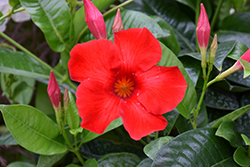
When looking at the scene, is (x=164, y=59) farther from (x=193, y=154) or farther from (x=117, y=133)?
(x=117, y=133)

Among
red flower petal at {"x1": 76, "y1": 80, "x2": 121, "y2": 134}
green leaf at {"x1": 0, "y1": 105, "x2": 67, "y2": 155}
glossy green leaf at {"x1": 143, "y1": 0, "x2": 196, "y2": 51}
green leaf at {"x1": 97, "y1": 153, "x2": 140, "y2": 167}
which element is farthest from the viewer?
glossy green leaf at {"x1": 143, "y1": 0, "x2": 196, "y2": 51}

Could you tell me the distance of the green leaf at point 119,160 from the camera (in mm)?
660

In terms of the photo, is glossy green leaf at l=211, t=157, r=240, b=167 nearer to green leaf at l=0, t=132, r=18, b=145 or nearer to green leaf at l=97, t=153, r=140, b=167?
green leaf at l=97, t=153, r=140, b=167

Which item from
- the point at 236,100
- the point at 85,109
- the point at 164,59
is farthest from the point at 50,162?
the point at 236,100

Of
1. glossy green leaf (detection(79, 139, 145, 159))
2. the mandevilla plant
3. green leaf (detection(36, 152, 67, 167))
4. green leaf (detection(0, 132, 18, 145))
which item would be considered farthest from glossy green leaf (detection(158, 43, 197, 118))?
green leaf (detection(0, 132, 18, 145))

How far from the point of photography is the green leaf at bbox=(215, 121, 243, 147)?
56 centimetres

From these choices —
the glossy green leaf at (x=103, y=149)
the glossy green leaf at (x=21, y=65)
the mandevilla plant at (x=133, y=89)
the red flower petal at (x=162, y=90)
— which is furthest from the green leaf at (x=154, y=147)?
the glossy green leaf at (x=21, y=65)

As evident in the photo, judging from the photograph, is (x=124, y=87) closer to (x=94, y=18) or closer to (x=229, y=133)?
(x=94, y=18)

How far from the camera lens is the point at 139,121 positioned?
19.0 inches

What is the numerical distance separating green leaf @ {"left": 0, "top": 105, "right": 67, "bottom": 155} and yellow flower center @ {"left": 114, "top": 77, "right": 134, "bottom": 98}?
22 centimetres

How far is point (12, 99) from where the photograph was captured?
2.93 ft

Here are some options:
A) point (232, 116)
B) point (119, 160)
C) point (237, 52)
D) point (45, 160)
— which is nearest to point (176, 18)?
point (237, 52)

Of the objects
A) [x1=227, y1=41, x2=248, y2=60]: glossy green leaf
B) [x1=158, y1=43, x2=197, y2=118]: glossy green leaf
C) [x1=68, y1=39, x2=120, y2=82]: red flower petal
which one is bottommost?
[x1=158, y1=43, x2=197, y2=118]: glossy green leaf

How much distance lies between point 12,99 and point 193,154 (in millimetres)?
680
